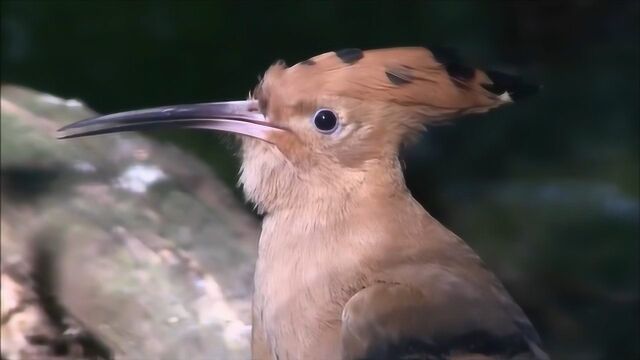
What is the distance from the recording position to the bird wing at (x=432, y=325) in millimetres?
1433

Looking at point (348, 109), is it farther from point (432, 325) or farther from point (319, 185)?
point (432, 325)

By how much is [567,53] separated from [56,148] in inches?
55.5

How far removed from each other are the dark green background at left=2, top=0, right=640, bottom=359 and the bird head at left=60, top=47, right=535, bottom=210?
3.34 ft

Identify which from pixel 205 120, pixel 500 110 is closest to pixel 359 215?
pixel 205 120

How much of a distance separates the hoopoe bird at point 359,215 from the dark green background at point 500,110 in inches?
40.3

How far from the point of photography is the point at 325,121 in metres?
1.55

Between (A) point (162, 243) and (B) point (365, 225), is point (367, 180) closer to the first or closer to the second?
(B) point (365, 225)

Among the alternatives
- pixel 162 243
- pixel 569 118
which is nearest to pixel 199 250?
pixel 162 243

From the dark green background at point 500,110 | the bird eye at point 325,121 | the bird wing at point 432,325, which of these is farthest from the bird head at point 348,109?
the dark green background at point 500,110

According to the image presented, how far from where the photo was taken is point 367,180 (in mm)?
1560

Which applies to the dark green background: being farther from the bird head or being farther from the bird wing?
Answer: the bird wing

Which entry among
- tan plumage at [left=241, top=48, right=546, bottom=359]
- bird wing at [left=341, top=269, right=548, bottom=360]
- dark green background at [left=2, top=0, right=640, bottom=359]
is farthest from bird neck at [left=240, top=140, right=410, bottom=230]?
dark green background at [left=2, top=0, right=640, bottom=359]

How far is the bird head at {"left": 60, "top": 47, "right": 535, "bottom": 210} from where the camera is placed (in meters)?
1.54

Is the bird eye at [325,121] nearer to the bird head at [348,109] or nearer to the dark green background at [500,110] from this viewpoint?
the bird head at [348,109]
